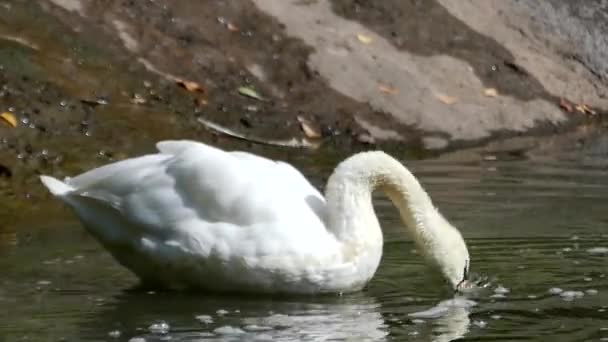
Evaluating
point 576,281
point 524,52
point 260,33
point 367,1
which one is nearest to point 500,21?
point 524,52

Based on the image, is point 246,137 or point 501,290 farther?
point 246,137

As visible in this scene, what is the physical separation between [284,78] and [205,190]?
6347 mm

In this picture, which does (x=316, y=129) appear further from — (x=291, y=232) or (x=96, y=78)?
(x=291, y=232)

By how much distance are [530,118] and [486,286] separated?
747 cm

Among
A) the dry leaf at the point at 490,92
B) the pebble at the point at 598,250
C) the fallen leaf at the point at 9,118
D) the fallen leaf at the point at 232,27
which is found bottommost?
the pebble at the point at 598,250

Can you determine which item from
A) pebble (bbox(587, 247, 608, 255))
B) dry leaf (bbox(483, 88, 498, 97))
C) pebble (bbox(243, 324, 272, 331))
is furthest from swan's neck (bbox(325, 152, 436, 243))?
dry leaf (bbox(483, 88, 498, 97))

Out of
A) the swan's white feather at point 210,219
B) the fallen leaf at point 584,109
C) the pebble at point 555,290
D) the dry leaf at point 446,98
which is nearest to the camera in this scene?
the swan's white feather at point 210,219

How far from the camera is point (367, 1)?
15484 mm

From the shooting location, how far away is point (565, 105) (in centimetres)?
1489

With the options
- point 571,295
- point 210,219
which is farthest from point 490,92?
point 210,219

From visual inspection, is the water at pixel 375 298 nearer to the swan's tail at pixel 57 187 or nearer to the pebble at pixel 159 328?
the pebble at pixel 159 328

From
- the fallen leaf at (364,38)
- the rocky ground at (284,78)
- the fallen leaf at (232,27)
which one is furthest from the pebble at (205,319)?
the fallen leaf at (364,38)

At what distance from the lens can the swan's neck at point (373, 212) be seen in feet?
22.5

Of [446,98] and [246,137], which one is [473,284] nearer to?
[246,137]
